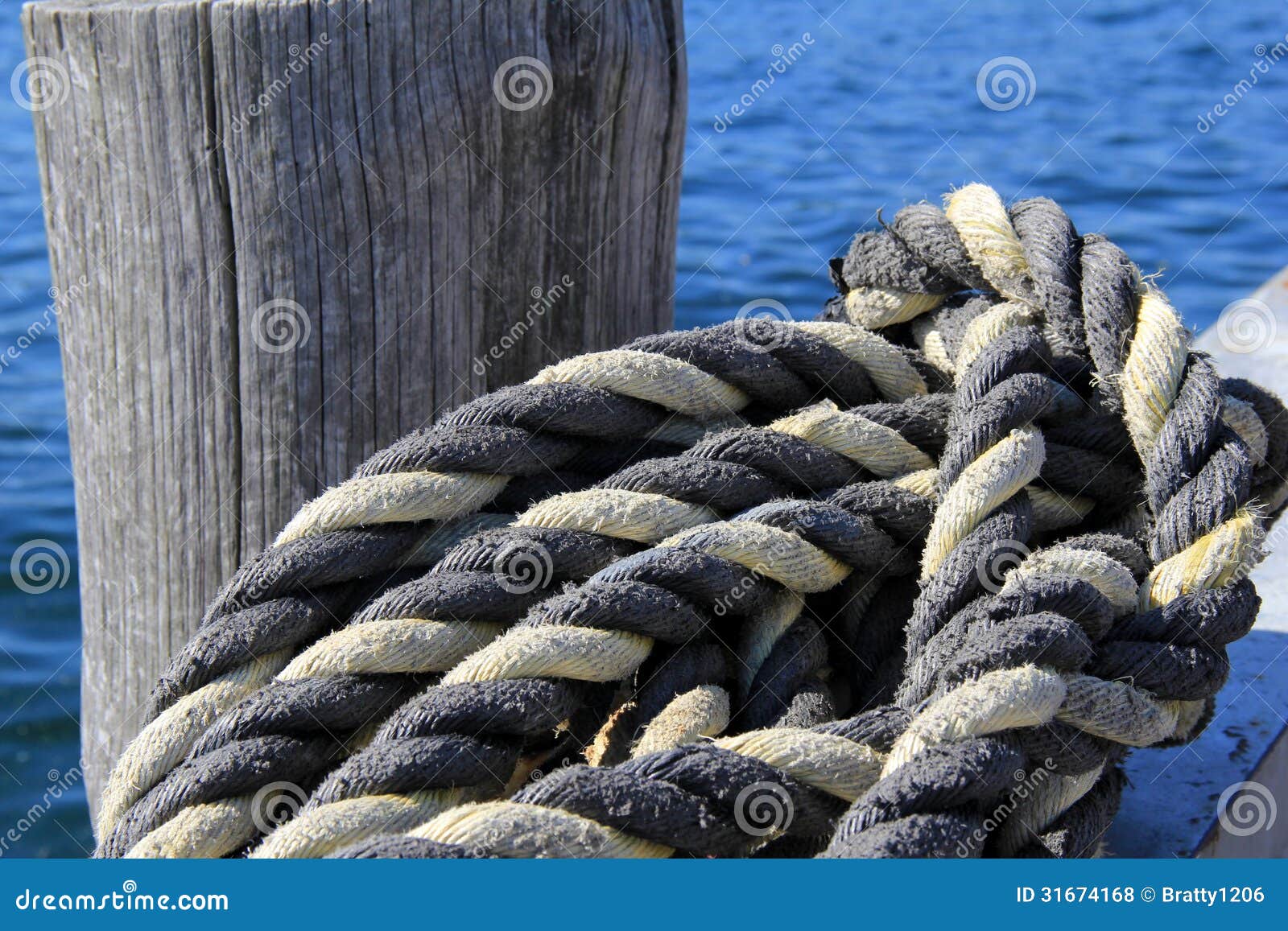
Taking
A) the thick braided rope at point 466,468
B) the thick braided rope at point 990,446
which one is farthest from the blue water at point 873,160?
the thick braided rope at point 990,446

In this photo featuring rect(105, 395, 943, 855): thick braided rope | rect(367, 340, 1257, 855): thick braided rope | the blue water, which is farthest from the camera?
the blue water

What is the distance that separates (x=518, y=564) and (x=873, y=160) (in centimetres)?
700

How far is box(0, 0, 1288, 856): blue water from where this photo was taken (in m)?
5.07

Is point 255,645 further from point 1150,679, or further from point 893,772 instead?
point 1150,679

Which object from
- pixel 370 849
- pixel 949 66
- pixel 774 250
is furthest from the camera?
pixel 949 66

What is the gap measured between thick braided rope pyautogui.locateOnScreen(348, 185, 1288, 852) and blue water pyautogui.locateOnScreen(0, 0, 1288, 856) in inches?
118

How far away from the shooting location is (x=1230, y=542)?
1.68m

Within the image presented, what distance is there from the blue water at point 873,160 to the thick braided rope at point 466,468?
7.62 ft

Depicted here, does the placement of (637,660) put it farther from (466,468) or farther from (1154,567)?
(1154,567)

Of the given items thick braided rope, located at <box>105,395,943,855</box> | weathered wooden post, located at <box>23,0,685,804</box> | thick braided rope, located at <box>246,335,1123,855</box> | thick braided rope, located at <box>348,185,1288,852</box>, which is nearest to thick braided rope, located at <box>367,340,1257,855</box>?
thick braided rope, located at <box>348,185,1288,852</box>

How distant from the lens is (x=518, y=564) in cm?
171

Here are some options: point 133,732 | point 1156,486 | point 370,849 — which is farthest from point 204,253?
point 1156,486

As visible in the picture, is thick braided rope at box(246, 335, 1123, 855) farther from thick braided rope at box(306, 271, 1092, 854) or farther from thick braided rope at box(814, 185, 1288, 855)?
thick braided rope at box(814, 185, 1288, 855)

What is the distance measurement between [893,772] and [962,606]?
0.28 m
